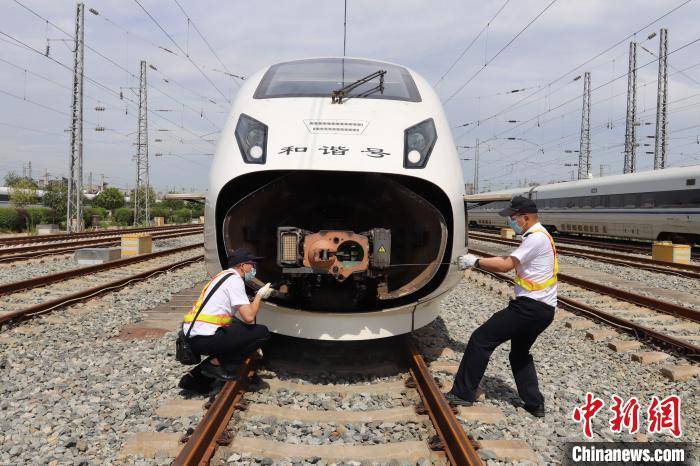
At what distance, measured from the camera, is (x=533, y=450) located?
312 cm

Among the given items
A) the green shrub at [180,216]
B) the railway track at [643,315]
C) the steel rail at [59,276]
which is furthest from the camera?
the green shrub at [180,216]

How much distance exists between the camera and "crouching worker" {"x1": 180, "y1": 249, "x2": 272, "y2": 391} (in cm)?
382

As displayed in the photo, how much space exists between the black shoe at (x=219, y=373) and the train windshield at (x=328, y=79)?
88.1 inches

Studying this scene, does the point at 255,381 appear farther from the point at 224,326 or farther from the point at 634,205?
the point at 634,205

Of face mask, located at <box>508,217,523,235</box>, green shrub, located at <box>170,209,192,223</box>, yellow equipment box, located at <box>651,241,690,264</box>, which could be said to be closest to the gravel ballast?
face mask, located at <box>508,217,523,235</box>

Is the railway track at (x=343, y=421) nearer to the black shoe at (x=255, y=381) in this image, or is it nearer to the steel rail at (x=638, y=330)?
the black shoe at (x=255, y=381)

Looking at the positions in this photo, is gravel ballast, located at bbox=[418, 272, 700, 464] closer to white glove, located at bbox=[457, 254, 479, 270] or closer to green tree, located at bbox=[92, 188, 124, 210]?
white glove, located at bbox=[457, 254, 479, 270]

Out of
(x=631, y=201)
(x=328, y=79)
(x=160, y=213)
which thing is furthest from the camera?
(x=160, y=213)

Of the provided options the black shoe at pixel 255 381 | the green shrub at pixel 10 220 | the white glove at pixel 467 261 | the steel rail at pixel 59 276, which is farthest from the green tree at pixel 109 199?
the white glove at pixel 467 261

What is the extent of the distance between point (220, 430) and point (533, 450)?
1.86 meters

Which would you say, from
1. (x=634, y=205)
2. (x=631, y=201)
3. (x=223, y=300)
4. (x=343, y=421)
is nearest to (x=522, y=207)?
(x=343, y=421)

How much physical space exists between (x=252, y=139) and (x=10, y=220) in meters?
30.0

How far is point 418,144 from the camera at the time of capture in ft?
13.4

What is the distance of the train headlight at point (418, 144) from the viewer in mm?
3980
